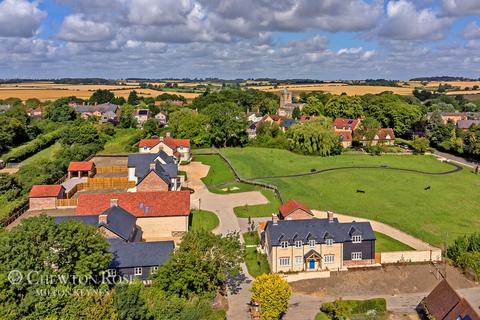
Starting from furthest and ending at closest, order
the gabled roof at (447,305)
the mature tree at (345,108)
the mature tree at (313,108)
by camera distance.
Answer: the mature tree at (313,108) < the mature tree at (345,108) < the gabled roof at (447,305)

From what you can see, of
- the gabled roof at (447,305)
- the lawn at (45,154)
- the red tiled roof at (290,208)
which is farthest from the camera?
the lawn at (45,154)

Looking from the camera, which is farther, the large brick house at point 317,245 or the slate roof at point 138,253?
the large brick house at point 317,245

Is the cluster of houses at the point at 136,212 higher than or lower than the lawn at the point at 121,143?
higher

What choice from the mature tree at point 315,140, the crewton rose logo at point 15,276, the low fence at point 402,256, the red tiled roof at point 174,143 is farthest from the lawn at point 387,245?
the mature tree at point 315,140

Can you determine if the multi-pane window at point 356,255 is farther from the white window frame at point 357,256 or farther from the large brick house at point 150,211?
the large brick house at point 150,211

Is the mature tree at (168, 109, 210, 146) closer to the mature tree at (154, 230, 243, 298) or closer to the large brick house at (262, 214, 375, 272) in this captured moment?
the large brick house at (262, 214, 375, 272)

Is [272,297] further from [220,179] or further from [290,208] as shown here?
[220,179]

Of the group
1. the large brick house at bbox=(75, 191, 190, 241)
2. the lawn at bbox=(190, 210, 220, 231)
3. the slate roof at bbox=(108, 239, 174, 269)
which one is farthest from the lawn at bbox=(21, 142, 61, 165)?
the slate roof at bbox=(108, 239, 174, 269)
